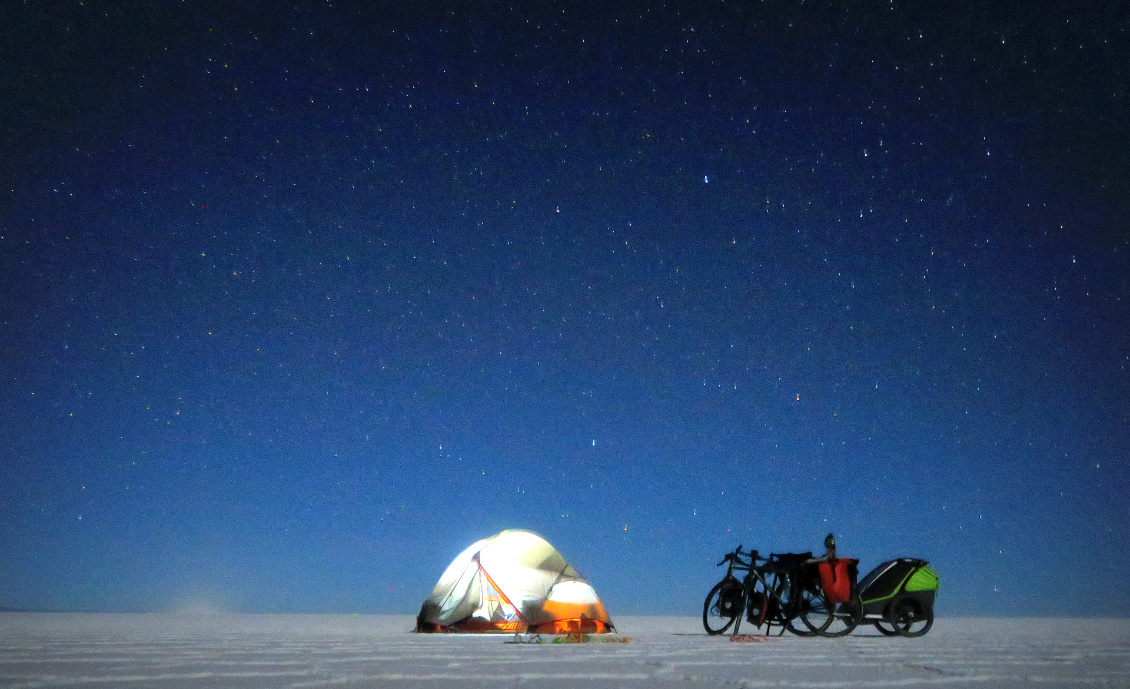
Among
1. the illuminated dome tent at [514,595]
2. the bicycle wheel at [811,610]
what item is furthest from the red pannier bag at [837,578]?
the illuminated dome tent at [514,595]

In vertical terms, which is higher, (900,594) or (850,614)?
(900,594)

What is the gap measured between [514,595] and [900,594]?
6.22 meters

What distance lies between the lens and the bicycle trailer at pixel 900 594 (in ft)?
47.0

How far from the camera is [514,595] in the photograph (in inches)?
583

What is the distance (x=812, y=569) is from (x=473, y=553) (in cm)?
570

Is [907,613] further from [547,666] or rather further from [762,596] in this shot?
[547,666]

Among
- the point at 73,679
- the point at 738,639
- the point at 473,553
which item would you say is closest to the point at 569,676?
the point at 73,679

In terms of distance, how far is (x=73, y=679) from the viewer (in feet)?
20.3

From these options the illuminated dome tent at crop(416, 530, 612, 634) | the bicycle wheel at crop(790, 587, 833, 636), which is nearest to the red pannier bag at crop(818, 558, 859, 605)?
the bicycle wheel at crop(790, 587, 833, 636)

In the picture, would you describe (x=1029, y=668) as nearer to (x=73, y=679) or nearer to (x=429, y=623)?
(x=73, y=679)

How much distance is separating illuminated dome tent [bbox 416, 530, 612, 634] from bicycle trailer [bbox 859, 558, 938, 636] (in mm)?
4443

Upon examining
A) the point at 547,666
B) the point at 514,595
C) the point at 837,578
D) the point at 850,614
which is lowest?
the point at 547,666

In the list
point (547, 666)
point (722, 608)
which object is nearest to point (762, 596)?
point (722, 608)

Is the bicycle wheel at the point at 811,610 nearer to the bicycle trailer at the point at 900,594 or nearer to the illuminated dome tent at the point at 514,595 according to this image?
the bicycle trailer at the point at 900,594
